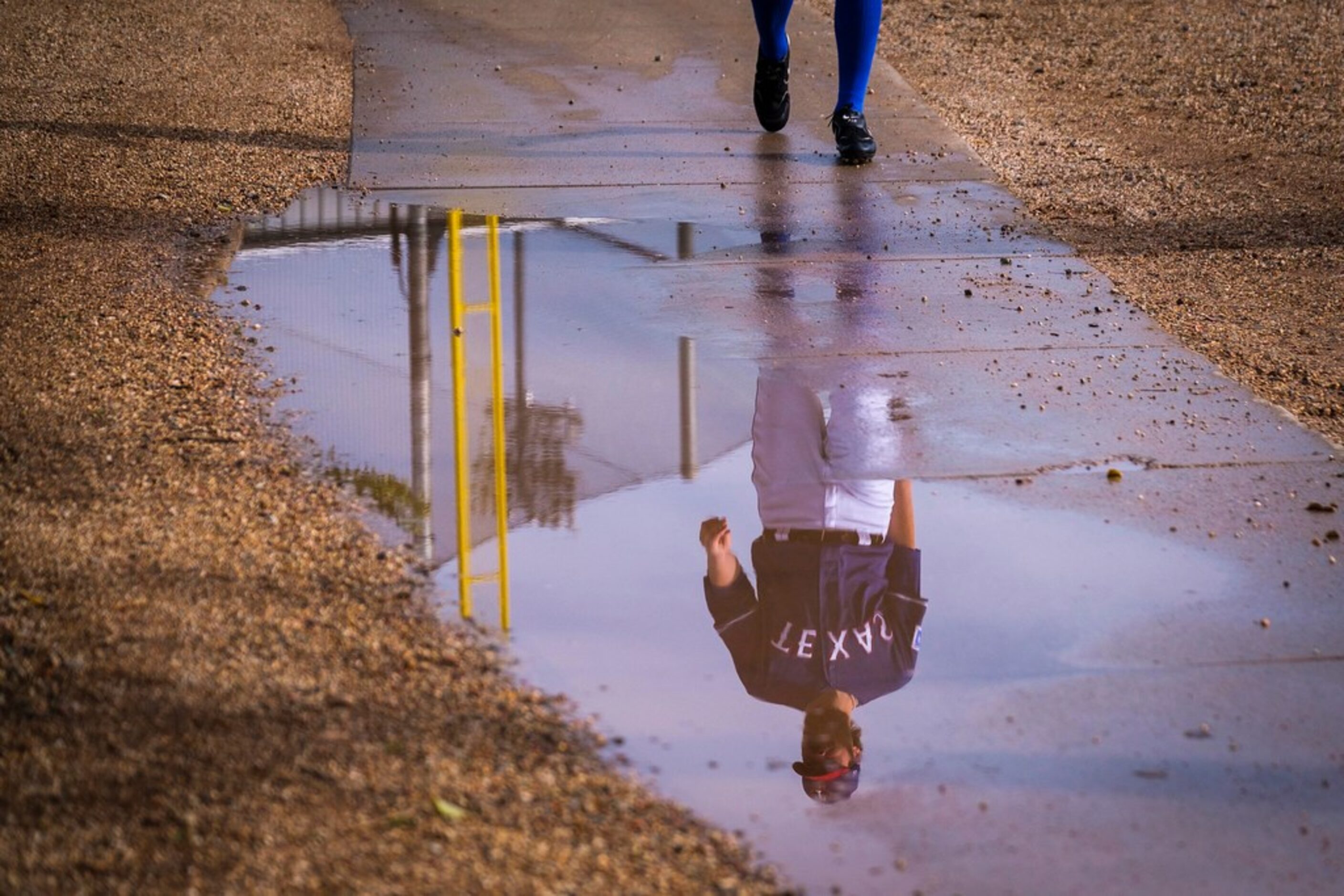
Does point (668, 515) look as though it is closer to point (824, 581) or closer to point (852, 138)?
point (824, 581)

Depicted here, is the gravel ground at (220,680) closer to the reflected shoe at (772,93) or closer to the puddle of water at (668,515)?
the puddle of water at (668,515)

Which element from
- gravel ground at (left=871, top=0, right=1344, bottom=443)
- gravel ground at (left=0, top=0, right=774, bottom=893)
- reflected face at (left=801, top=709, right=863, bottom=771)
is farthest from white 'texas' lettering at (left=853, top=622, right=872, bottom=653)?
gravel ground at (left=871, top=0, right=1344, bottom=443)

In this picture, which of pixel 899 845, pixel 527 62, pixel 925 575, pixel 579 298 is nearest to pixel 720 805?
pixel 899 845

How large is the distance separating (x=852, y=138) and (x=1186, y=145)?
185 centimetres

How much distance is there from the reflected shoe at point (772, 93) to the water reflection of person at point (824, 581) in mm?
3727

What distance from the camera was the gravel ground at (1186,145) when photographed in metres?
5.85

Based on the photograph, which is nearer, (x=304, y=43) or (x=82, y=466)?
(x=82, y=466)

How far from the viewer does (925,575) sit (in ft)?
13.1

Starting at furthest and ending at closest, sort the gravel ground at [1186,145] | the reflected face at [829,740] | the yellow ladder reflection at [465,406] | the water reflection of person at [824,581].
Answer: the gravel ground at [1186,145], the yellow ladder reflection at [465,406], the water reflection of person at [824,581], the reflected face at [829,740]

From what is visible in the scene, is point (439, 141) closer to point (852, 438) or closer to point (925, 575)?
point (852, 438)

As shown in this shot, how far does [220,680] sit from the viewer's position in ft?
10.9

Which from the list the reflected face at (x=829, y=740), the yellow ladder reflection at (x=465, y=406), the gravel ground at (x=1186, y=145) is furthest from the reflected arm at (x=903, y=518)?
the gravel ground at (x=1186, y=145)

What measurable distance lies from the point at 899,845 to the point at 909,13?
9.91 meters

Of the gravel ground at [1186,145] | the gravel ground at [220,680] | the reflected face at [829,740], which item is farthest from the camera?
the gravel ground at [1186,145]
